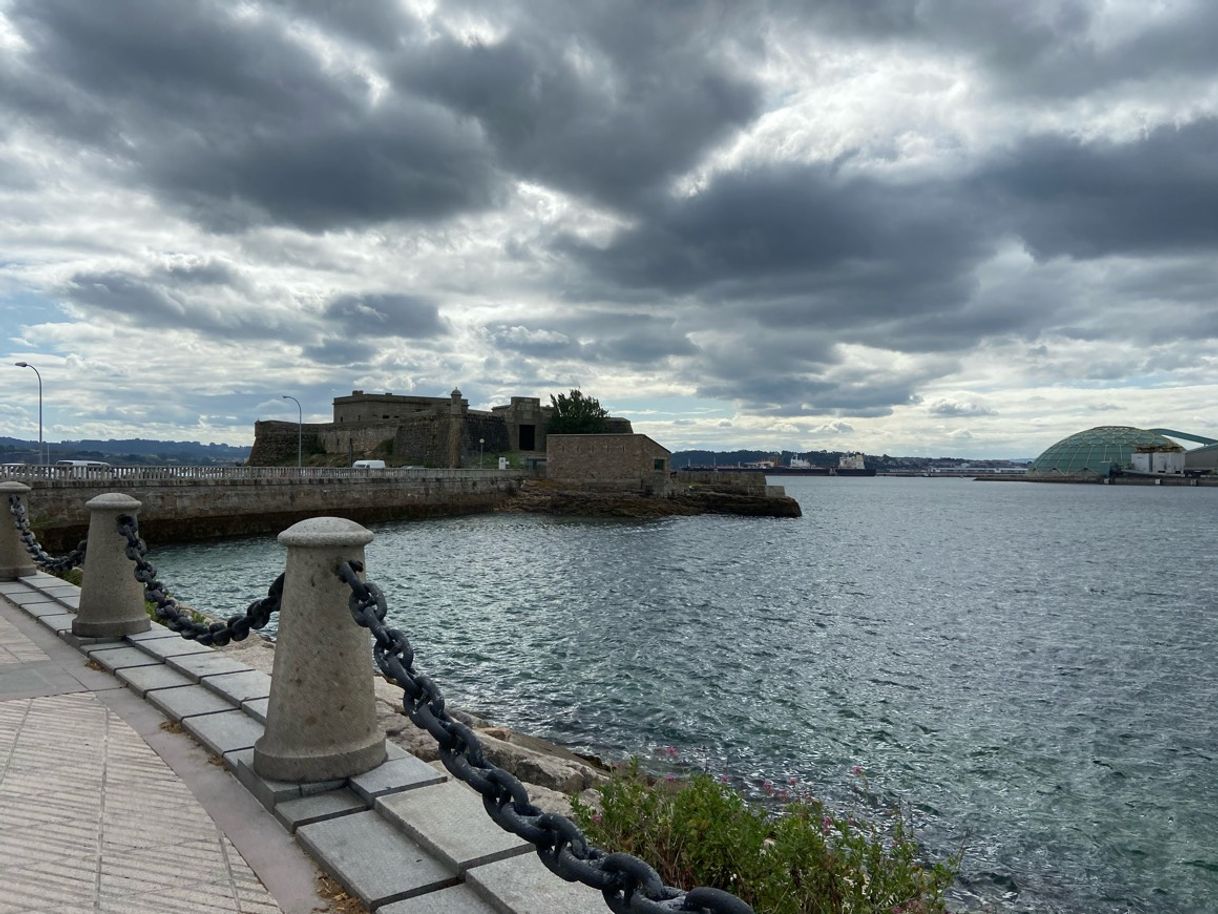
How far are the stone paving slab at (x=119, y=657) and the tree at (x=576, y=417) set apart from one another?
6568cm

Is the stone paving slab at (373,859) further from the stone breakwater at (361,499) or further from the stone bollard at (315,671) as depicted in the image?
the stone breakwater at (361,499)

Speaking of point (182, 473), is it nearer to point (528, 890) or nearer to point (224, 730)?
point (224, 730)

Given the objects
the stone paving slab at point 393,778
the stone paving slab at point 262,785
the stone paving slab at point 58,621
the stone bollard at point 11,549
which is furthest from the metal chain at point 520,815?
the stone bollard at point 11,549

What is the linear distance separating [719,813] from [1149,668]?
15497mm

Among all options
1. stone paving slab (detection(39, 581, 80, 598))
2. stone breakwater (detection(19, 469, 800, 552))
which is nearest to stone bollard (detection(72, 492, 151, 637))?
stone paving slab (detection(39, 581, 80, 598))

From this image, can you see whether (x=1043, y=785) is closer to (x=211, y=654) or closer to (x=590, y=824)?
(x=590, y=824)

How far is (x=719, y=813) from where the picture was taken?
170 inches

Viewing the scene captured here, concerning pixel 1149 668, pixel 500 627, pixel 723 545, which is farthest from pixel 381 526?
pixel 1149 668

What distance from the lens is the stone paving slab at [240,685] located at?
5.60 meters

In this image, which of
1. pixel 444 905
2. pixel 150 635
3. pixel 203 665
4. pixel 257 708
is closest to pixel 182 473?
pixel 150 635

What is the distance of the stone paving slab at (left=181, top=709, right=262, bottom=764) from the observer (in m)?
4.67

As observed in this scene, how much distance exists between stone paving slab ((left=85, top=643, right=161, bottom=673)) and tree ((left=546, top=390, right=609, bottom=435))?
65684mm

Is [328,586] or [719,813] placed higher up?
[328,586]

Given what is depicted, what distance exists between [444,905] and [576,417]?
236ft
